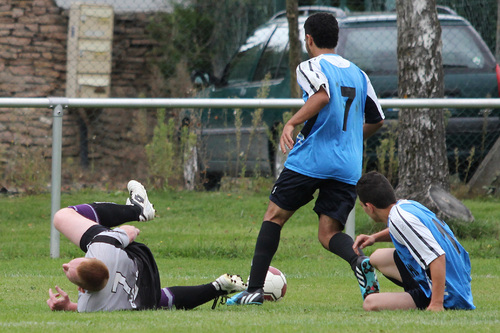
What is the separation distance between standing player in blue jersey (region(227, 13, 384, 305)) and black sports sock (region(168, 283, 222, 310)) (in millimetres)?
197

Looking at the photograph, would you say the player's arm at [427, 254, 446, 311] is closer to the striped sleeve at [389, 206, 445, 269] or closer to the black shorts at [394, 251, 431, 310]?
the striped sleeve at [389, 206, 445, 269]

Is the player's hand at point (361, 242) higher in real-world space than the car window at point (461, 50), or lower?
lower

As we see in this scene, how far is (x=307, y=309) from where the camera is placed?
5.05 metres

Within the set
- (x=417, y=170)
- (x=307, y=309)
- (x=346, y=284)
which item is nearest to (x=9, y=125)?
(x=417, y=170)

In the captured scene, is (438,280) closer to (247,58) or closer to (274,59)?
(274,59)

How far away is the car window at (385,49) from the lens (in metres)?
9.88

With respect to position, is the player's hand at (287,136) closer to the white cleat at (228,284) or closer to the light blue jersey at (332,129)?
the light blue jersey at (332,129)

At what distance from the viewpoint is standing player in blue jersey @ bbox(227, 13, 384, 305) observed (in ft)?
17.1

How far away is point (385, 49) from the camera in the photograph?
10148 millimetres

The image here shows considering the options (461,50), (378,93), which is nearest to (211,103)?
(378,93)

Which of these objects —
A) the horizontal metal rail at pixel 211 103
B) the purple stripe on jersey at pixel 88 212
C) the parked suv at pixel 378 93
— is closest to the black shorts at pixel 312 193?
the purple stripe on jersey at pixel 88 212

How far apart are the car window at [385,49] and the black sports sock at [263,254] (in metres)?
4.78

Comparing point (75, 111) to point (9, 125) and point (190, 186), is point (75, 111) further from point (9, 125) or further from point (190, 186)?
point (190, 186)

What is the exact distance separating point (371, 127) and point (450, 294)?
4.70 feet
